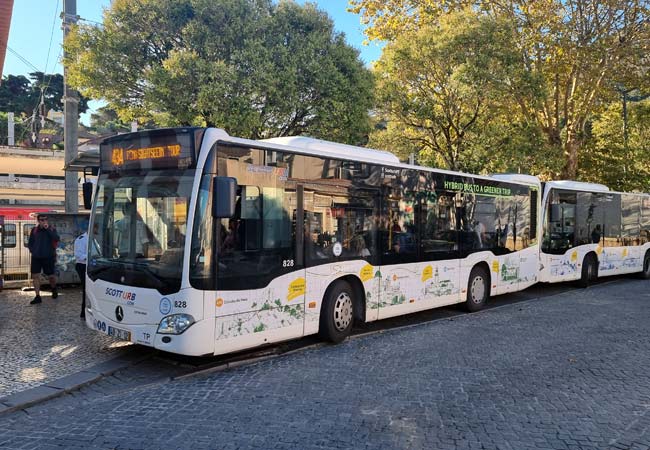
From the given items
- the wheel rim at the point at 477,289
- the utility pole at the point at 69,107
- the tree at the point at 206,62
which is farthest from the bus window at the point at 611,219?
the utility pole at the point at 69,107

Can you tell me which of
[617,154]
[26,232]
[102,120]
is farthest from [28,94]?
[617,154]

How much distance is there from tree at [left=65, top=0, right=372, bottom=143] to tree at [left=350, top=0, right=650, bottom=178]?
7408mm

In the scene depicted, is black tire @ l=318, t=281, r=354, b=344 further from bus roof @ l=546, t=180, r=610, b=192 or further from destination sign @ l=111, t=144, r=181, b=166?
bus roof @ l=546, t=180, r=610, b=192

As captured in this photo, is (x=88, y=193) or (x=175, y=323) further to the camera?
(x=88, y=193)

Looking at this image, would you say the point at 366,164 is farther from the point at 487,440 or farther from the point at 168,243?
the point at 487,440

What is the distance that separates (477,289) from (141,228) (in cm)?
720

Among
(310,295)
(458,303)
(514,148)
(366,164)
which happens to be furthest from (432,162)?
(310,295)

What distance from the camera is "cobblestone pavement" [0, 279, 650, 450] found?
14.6ft

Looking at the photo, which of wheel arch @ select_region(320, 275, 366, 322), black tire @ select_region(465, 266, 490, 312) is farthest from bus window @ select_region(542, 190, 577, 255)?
wheel arch @ select_region(320, 275, 366, 322)

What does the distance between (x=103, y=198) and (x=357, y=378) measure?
4075 millimetres

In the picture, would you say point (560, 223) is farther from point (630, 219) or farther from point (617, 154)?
point (617, 154)

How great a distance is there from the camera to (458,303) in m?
10.9

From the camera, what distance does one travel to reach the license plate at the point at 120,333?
6293 millimetres

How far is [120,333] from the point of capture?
6.39 m
